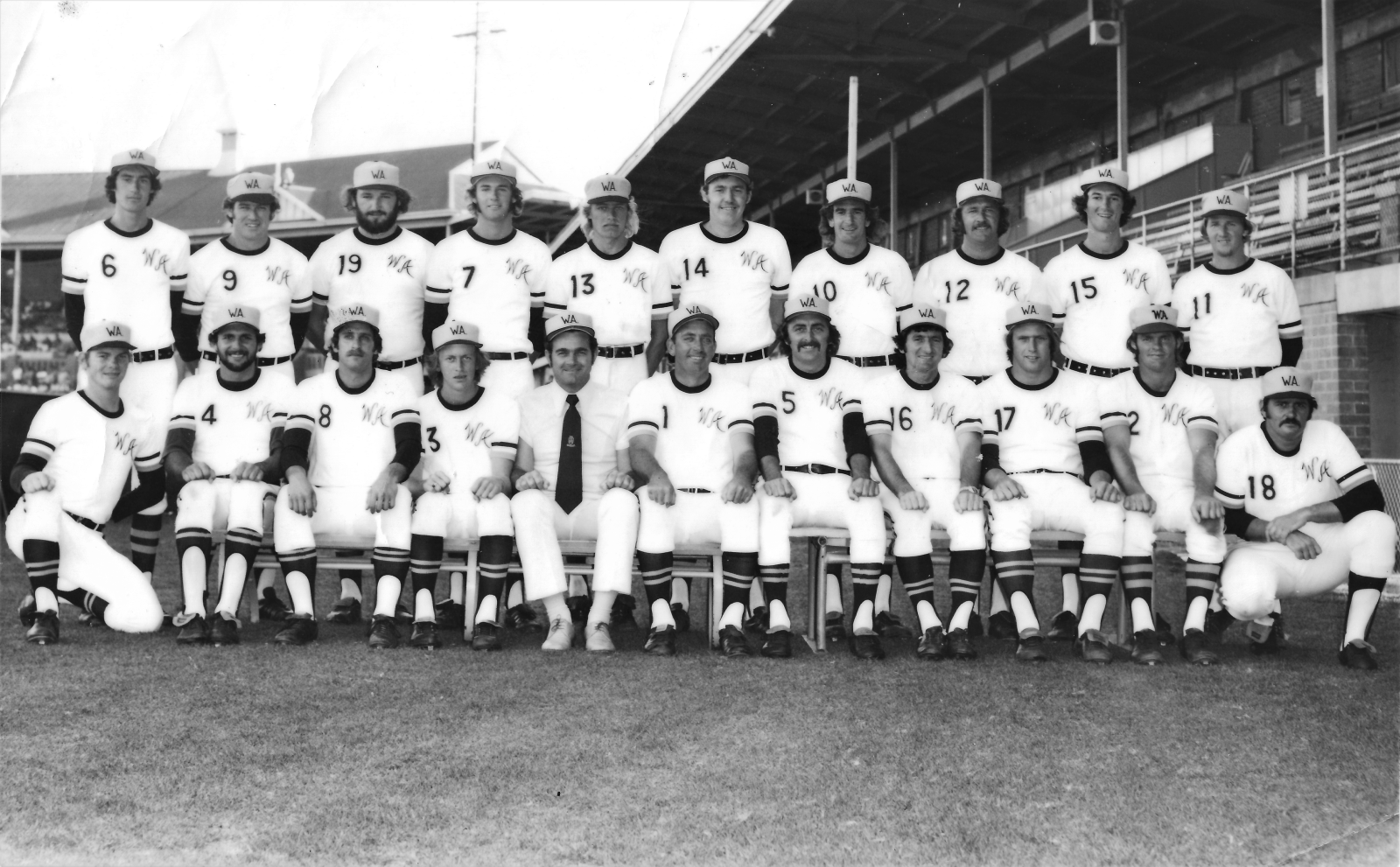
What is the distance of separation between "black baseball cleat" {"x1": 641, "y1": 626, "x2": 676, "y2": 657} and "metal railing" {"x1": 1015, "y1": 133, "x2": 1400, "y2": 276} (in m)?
6.49

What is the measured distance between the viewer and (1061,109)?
1667cm

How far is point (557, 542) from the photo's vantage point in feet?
18.4

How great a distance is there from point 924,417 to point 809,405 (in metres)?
0.51

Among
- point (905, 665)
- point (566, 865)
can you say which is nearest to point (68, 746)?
point (566, 865)

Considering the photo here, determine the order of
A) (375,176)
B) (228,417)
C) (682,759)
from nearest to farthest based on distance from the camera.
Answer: (682,759) < (228,417) < (375,176)

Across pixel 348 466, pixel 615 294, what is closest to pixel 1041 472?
pixel 615 294

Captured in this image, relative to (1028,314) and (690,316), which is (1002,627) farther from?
(690,316)

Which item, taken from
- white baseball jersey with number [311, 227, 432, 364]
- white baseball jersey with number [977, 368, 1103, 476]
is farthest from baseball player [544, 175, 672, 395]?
white baseball jersey with number [977, 368, 1103, 476]

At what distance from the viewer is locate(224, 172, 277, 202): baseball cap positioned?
643 centimetres

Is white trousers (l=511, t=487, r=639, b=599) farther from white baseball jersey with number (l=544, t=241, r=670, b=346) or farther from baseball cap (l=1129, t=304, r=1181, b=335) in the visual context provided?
baseball cap (l=1129, t=304, r=1181, b=335)

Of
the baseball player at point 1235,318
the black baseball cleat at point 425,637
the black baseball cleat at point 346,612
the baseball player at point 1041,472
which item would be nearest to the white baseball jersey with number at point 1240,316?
the baseball player at point 1235,318

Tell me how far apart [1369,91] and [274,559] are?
1228 cm

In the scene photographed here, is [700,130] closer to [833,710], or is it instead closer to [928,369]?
[928,369]

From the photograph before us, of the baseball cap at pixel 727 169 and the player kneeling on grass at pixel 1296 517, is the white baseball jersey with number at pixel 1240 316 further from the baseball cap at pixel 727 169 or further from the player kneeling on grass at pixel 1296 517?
the baseball cap at pixel 727 169
